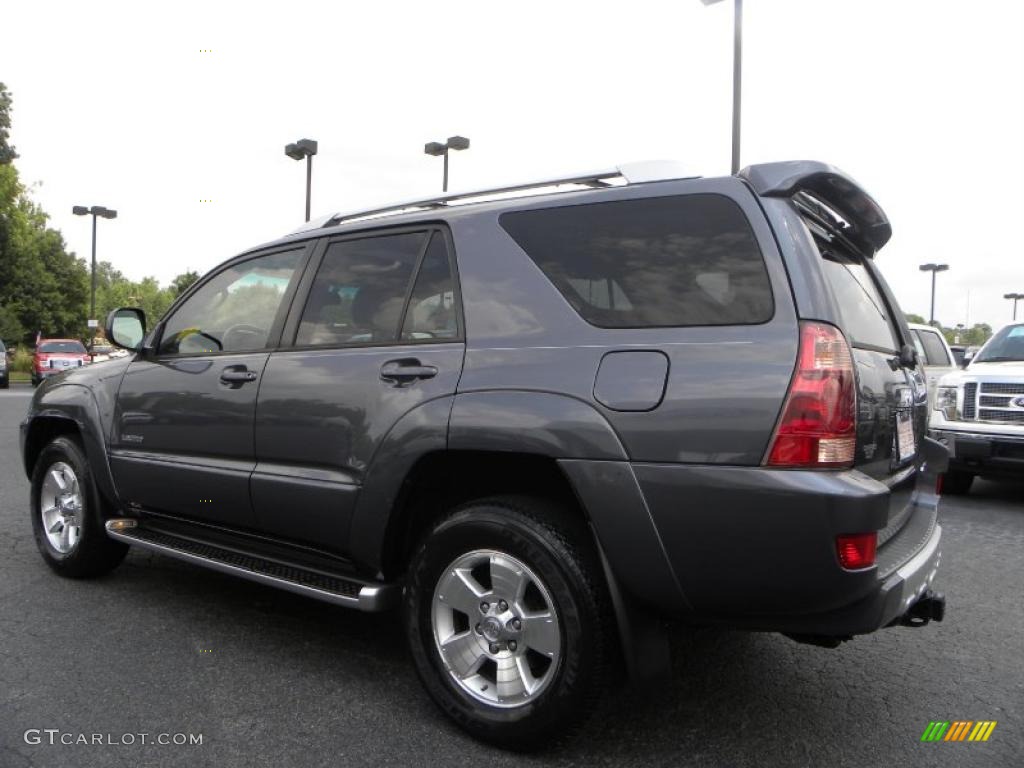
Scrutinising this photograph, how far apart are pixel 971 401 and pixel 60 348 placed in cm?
2716

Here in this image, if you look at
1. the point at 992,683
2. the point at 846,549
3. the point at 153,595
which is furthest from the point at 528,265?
the point at 153,595

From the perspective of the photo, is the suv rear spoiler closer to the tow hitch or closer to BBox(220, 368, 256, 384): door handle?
the tow hitch

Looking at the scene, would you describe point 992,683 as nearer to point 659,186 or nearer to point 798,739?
point 798,739

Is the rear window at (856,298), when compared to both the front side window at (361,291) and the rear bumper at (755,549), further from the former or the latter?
the front side window at (361,291)

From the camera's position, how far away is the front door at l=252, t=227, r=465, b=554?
2955mm

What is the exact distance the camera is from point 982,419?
7.39m

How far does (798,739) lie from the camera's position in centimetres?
274

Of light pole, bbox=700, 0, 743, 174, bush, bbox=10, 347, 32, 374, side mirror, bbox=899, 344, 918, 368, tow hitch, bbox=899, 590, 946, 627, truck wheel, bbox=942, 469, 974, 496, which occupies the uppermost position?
light pole, bbox=700, 0, 743, 174

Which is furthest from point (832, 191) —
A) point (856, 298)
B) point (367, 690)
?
point (367, 690)

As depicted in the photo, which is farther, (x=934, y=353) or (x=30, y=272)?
(x=30, y=272)

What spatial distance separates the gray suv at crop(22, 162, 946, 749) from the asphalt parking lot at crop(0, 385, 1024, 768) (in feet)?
1.18

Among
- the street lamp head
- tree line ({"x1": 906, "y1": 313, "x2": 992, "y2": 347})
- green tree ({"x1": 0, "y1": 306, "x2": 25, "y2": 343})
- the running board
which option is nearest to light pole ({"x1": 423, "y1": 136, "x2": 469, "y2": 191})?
the street lamp head

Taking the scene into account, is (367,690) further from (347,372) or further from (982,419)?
(982,419)

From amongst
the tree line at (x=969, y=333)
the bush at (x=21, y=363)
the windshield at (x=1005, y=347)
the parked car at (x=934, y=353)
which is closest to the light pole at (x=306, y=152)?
the parked car at (x=934, y=353)
